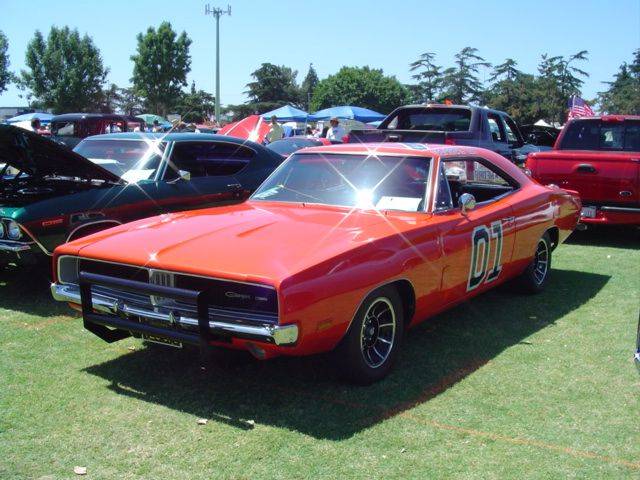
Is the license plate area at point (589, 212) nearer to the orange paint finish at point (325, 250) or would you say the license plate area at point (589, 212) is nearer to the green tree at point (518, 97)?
the orange paint finish at point (325, 250)

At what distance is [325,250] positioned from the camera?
12.4ft

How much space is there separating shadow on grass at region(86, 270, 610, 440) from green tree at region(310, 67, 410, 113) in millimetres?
81021

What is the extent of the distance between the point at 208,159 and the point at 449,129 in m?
4.16

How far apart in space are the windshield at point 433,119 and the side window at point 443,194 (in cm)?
498

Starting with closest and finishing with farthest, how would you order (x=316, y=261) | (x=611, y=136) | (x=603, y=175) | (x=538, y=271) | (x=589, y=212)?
1. (x=316, y=261)
2. (x=538, y=271)
3. (x=603, y=175)
4. (x=589, y=212)
5. (x=611, y=136)

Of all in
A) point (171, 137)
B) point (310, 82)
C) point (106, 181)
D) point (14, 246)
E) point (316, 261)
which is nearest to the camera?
point (316, 261)

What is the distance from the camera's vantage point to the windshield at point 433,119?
389 inches

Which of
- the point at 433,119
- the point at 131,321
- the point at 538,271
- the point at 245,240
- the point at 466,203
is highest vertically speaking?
the point at 433,119

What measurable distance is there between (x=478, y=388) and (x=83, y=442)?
2320 mm

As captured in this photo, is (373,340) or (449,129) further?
(449,129)

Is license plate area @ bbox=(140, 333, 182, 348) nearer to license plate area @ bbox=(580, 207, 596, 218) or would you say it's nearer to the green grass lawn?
the green grass lawn

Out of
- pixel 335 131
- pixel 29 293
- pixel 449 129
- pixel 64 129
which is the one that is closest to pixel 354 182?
pixel 29 293

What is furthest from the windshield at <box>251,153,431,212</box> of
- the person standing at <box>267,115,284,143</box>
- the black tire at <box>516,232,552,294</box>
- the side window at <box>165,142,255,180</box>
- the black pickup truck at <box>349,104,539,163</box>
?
the person standing at <box>267,115,284,143</box>

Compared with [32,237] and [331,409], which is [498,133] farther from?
[331,409]
